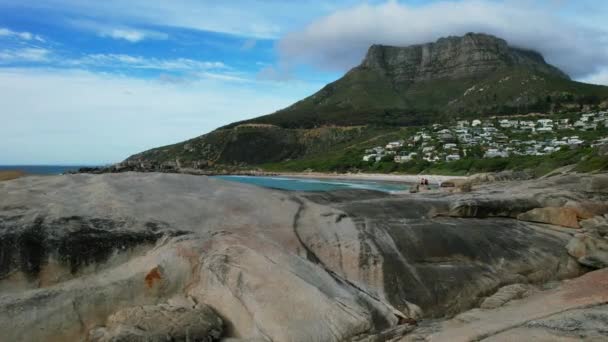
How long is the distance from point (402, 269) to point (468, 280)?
5.10 ft

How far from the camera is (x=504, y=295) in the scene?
11.3m

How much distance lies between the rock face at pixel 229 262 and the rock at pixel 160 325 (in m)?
0.03

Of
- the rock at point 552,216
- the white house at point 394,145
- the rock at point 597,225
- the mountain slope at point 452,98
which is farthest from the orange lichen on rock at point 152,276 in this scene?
the mountain slope at point 452,98

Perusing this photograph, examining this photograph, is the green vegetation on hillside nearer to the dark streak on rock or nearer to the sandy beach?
the sandy beach

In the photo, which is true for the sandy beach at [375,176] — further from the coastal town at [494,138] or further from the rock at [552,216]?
the rock at [552,216]

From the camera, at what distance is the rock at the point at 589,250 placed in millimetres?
13100

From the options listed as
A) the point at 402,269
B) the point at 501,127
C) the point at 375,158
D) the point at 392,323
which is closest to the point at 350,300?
the point at 392,323

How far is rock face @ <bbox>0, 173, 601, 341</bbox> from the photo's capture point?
8719 millimetres

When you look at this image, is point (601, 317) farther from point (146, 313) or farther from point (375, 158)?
point (375, 158)

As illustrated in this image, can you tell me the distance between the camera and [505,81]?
163750mm

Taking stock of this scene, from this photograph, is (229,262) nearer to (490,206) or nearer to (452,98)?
(490,206)

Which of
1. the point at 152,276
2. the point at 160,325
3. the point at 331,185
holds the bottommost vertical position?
the point at 331,185

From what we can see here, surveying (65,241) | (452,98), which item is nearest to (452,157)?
(65,241)

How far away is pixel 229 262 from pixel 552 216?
10.4 meters
